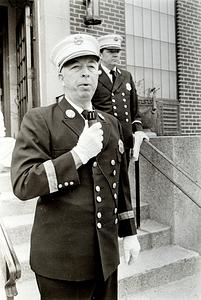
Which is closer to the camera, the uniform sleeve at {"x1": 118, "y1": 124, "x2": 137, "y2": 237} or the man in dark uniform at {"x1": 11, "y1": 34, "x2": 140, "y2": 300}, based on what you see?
the man in dark uniform at {"x1": 11, "y1": 34, "x2": 140, "y2": 300}

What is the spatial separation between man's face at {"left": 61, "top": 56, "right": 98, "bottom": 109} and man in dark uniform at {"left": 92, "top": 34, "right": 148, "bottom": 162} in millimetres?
1767

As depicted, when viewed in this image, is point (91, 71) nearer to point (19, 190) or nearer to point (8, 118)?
point (19, 190)

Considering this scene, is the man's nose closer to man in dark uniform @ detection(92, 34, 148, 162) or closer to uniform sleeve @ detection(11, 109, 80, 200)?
uniform sleeve @ detection(11, 109, 80, 200)

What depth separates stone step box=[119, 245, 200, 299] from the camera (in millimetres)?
3549

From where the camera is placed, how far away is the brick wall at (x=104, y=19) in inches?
226

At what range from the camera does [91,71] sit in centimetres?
183

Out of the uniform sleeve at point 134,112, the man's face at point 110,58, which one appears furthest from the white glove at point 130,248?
the man's face at point 110,58

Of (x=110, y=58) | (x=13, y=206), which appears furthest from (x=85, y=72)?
(x=13, y=206)

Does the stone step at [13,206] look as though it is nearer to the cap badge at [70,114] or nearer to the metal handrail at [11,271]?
the metal handrail at [11,271]

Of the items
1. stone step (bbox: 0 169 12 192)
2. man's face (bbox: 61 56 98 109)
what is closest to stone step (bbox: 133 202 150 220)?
stone step (bbox: 0 169 12 192)

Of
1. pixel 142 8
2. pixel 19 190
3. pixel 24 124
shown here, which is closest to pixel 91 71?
pixel 24 124

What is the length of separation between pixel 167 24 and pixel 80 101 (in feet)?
19.8

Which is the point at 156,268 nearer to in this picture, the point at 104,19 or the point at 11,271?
the point at 11,271

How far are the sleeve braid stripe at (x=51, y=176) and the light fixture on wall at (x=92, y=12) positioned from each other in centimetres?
446
